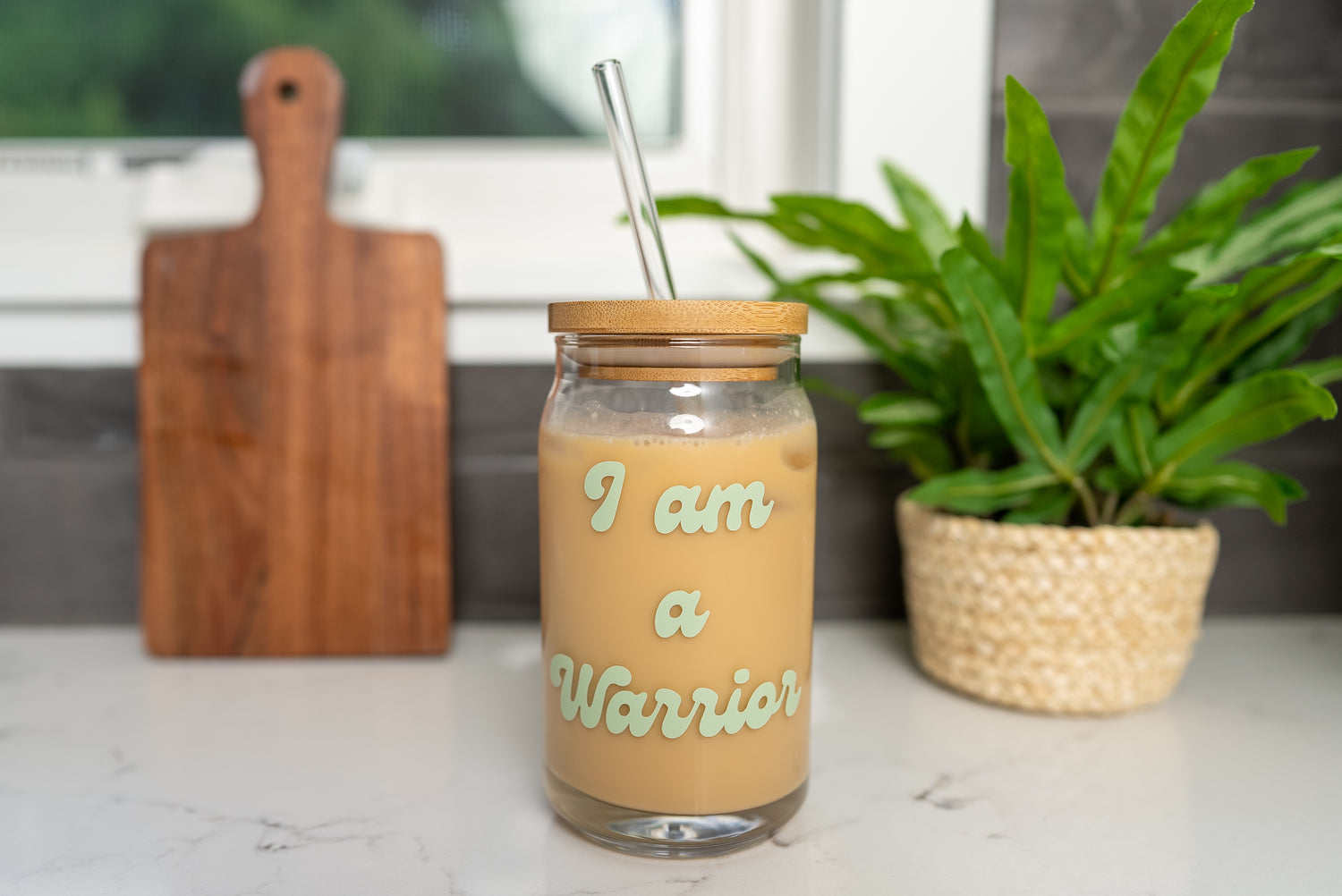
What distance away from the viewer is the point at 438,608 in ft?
2.47

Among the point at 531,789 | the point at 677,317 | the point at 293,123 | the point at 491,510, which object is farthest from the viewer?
the point at 491,510

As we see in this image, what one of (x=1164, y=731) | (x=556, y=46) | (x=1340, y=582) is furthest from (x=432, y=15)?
(x=1340, y=582)

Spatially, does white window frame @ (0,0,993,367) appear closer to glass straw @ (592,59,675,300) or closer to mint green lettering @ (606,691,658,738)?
glass straw @ (592,59,675,300)

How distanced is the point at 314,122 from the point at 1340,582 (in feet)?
3.54

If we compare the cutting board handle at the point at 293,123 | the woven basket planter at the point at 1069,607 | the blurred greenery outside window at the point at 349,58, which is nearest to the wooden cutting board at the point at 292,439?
the cutting board handle at the point at 293,123

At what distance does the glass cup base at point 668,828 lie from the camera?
0.44 metres

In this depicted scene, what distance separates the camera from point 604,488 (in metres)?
0.43

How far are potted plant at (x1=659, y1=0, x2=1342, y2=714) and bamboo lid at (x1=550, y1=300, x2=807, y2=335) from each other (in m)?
0.16

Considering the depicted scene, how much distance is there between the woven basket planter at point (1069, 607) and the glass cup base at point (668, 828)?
0.25 m

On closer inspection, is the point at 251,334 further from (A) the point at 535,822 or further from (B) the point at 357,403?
(A) the point at 535,822

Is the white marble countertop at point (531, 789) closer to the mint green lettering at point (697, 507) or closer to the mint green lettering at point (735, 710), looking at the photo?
the mint green lettering at point (735, 710)

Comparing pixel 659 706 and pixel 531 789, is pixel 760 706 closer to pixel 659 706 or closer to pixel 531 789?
pixel 659 706

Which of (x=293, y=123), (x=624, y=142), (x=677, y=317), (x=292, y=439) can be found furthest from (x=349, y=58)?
(x=677, y=317)

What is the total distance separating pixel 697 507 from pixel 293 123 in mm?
531
